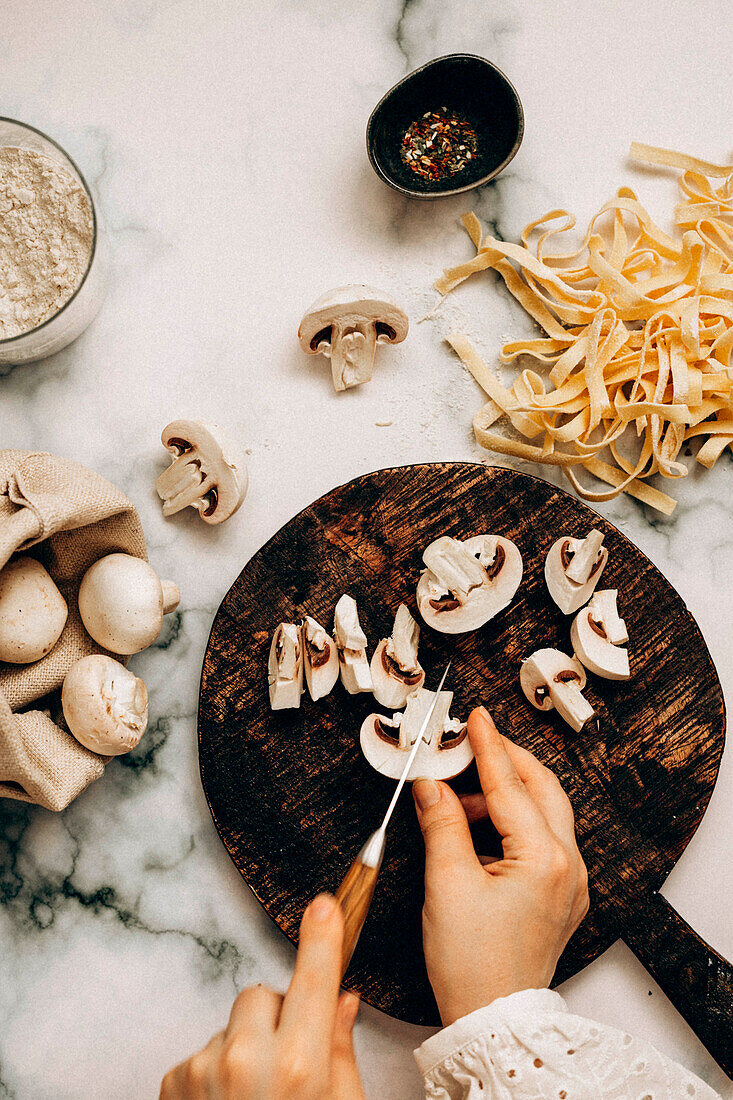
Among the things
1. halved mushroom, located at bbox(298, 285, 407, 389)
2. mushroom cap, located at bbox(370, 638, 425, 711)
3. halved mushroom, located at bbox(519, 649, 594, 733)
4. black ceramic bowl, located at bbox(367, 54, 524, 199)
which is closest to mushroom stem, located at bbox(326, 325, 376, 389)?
halved mushroom, located at bbox(298, 285, 407, 389)

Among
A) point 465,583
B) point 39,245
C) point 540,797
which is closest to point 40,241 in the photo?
point 39,245

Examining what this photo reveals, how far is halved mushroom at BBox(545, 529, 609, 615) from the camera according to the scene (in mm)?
1504

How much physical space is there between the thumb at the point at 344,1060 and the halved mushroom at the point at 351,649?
536 millimetres

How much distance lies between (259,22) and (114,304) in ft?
2.39

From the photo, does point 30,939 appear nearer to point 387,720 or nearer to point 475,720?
point 387,720

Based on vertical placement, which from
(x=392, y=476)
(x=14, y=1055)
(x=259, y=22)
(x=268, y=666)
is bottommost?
(x=14, y=1055)

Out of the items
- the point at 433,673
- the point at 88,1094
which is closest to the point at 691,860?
the point at 433,673

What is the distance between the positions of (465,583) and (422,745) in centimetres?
32

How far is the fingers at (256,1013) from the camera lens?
998 mm

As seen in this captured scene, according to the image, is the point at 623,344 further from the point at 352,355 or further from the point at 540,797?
the point at 540,797

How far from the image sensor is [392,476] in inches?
62.6

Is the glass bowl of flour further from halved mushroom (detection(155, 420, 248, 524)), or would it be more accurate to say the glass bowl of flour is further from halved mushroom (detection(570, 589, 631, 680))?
halved mushroom (detection(570, 589, 631, 680))

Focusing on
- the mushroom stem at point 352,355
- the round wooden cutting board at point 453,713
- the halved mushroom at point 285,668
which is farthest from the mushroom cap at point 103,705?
the mushroom stem at point 352,355

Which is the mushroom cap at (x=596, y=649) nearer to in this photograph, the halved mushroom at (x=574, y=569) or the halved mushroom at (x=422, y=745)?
the halved mushroom at (x=574, y=569)
